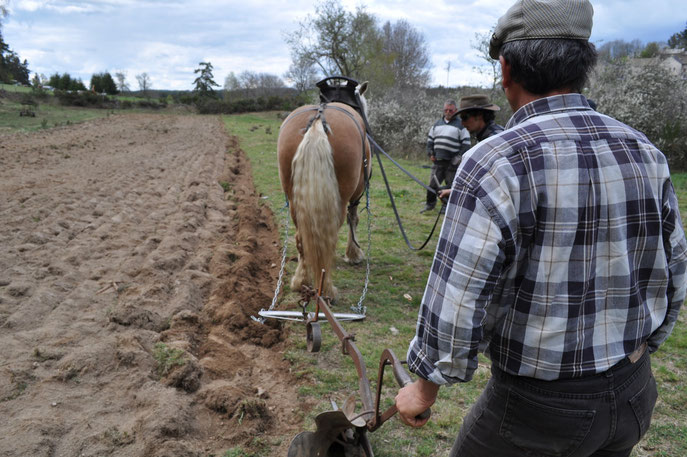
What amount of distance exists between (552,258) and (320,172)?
2986 mm

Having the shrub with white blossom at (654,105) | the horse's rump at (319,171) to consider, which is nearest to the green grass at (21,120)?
the horse's rump at (319,171)

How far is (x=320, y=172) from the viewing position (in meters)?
4.05

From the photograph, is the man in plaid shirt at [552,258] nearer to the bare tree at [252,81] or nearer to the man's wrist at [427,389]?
the man's wrist at [427,389]

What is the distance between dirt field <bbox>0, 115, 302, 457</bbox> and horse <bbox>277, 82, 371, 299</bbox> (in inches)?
35.8

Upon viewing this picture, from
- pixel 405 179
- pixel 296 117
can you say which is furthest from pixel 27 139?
pixel 296 117

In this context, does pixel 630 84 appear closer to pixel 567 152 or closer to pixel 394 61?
pixel 567 152

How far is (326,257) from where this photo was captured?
4215 mm

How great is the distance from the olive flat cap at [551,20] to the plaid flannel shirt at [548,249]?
180mm

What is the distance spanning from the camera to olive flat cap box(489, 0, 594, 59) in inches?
48.8

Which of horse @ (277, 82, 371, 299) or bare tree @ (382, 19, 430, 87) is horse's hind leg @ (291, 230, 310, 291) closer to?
horse @ (277, 82, 371, 299)

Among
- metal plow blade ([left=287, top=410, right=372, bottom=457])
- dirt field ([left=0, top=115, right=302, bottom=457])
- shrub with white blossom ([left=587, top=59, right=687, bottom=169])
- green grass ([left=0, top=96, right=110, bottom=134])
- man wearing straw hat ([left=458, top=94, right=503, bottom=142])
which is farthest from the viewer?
green grass ([left=0, top=96, right=110, bottom=134])

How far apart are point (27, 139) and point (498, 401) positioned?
19.8 m

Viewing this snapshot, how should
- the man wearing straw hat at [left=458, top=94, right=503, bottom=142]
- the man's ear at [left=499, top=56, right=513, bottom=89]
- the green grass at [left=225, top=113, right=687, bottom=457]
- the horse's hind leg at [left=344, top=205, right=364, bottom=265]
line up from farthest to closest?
1. the horse's hind leg at [left=344, top=205, right=364, bottom=265]
2. the man wearing straw hat at [left=458, top=94, right=503, bottom=142]
3. the green grass at [left=225, top=113, right=687, bottom=457]
4. the man's ear at [left=499, top=56, right=513, bottom=89]

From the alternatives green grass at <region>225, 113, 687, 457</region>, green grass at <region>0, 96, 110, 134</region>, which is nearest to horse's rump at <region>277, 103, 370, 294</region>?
green grass at <region>225, 113, 687, 457</region>
